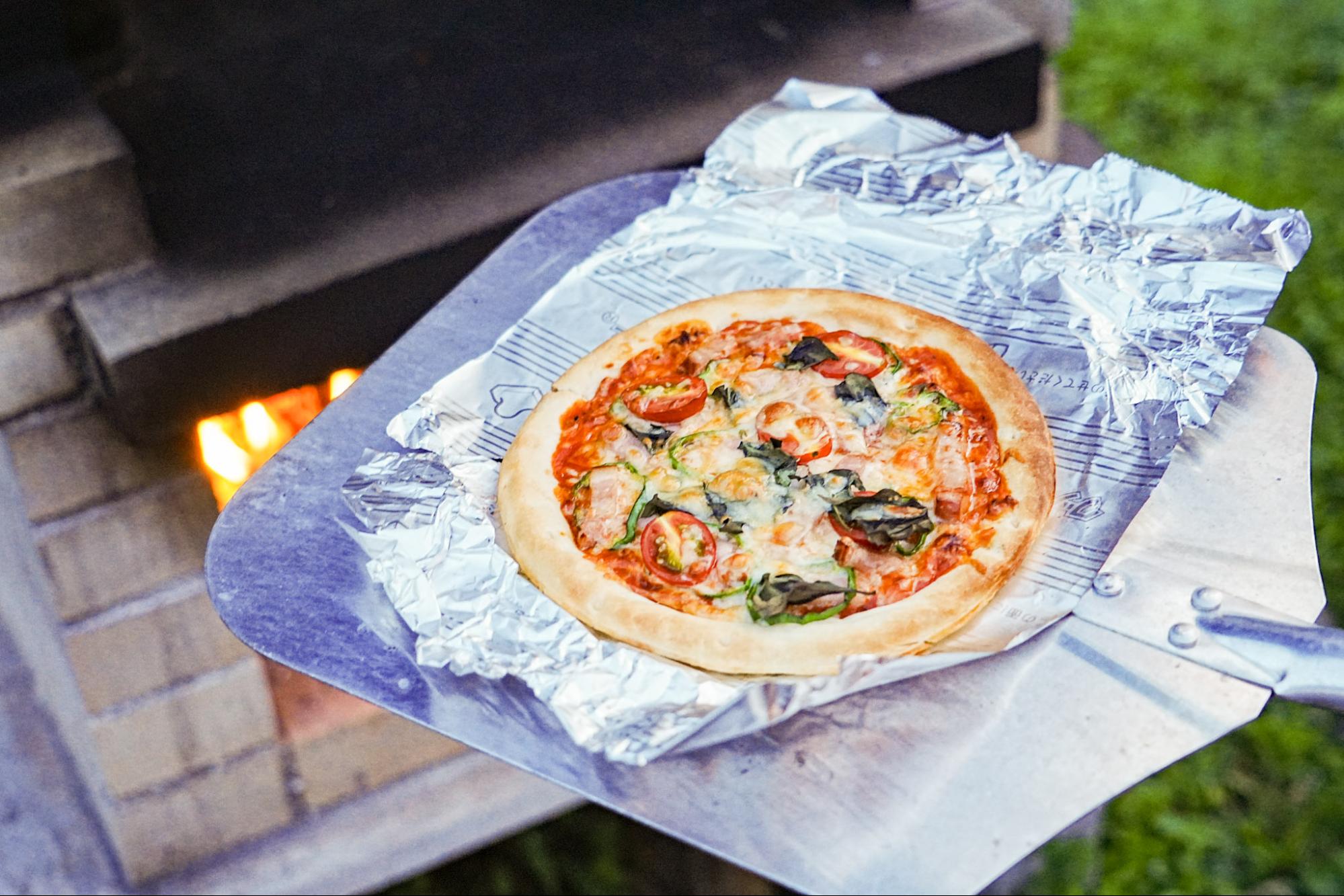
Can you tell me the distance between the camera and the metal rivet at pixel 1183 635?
1.80 m

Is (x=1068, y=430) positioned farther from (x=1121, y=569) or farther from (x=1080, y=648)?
(x=1080, y=648)

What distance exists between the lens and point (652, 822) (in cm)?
166

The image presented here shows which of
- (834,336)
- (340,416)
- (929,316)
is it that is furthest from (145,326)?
(929,316)

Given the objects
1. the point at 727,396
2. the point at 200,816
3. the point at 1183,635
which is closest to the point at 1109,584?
the point at 1183,635

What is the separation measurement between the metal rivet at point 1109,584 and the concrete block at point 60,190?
6.34 feet

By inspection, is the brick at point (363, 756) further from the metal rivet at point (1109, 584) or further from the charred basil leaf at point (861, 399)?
the metal rivet at point (1109, 584)

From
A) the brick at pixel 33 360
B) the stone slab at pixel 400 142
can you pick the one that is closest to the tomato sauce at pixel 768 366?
the stone slab at pixel 400 142

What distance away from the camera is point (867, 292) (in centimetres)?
250

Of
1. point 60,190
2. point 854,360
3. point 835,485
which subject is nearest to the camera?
point 835,485

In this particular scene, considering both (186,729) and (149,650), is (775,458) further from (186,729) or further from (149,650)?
(186,729)

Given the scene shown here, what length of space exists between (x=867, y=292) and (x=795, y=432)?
0.38 meters

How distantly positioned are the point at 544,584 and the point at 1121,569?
0.85m

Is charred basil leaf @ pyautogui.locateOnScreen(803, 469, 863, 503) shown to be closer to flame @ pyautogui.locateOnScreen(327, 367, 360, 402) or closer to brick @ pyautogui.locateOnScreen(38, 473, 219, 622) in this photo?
brick @ pyautogui.locateOnScreen(38, 473, 219, 622)

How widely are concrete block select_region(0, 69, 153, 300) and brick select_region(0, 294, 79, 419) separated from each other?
5 centimetres
